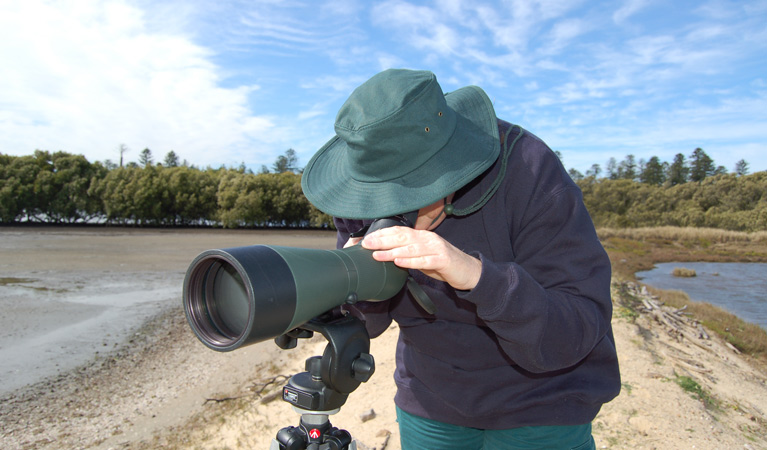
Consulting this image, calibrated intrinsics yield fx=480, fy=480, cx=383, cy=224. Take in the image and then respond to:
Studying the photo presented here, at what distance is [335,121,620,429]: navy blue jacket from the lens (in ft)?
3.67

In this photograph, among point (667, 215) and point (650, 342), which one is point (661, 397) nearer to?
point (650, 342)

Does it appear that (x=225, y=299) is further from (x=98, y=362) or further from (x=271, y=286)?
(x=98, y=362)

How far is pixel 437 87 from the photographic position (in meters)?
1.29

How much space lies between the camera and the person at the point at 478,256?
1127mm

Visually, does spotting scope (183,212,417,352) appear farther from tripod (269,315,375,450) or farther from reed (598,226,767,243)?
reed (598,226,767,243)

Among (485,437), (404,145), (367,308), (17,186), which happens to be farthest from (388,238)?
(17,186)

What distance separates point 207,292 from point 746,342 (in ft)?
41.6

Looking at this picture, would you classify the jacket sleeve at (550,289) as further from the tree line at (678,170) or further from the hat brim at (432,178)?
the tree line at (678,170)

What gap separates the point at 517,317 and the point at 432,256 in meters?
0.24

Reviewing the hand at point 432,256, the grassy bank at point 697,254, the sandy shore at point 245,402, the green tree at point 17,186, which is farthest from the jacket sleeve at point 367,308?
the green tree at point 17,186

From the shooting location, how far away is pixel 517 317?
3.57 feet

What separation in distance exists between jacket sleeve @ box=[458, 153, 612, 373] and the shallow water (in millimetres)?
15792

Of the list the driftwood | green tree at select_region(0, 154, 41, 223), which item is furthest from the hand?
green tree at select_region(0, 154, 41, 223)

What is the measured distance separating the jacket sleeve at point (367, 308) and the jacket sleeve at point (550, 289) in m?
0.54
